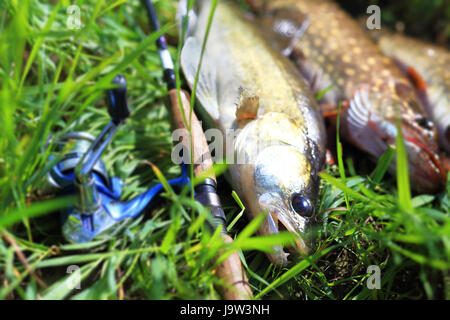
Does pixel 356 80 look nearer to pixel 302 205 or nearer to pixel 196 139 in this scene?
pixel 302 205

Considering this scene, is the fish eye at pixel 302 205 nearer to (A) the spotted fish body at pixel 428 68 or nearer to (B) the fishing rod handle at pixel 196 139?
(B) the fishing rod handle at pixel 196 139

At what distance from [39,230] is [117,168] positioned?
1.69 feet

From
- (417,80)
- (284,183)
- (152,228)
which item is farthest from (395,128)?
(152,228)

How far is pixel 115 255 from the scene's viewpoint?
152cm

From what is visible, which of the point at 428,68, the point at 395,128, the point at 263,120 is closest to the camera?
the point at 263,120

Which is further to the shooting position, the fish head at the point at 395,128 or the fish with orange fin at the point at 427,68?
the fish with orange fin at the point at 427,68

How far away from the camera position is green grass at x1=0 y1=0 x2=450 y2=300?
1.26 meters

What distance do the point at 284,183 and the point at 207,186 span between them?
1.22 feet

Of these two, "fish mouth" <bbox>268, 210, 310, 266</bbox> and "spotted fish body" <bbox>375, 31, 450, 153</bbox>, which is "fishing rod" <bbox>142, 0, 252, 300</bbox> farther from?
"spotted fish body" <bbox>375, 31, 450, 153</bbox>

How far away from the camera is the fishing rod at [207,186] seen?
1.37 meters

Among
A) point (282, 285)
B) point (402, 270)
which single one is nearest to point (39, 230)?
point (282, 285)

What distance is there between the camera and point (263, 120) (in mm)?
1968

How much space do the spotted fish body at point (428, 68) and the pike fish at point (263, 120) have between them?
4.05ft

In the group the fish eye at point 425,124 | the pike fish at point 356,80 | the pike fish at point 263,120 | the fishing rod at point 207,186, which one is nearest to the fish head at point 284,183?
the pike fish at point 263,120
